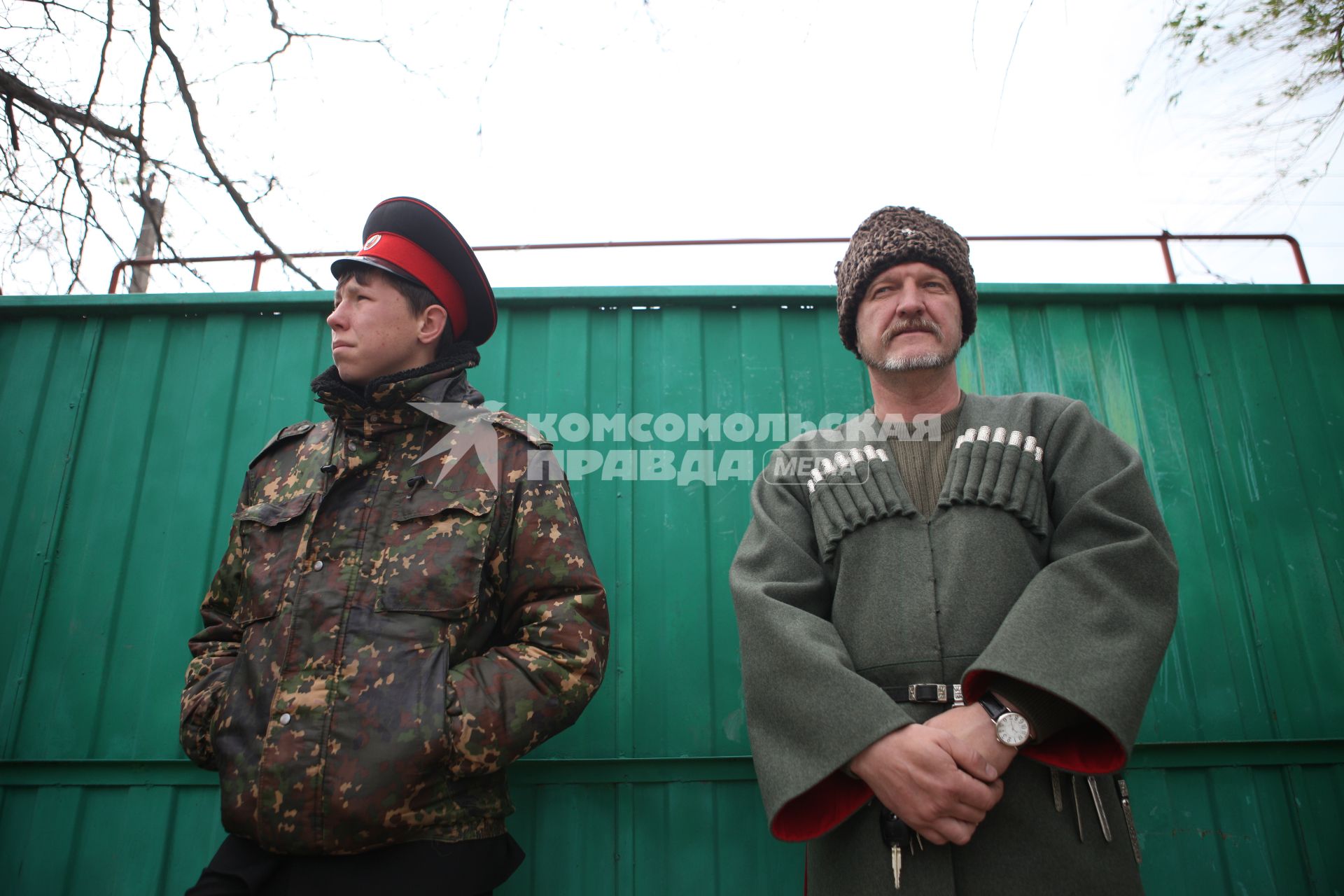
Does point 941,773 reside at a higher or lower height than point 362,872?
higher

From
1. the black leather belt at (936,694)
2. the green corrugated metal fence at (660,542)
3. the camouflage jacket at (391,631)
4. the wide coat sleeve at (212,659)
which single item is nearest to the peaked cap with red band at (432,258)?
the camouflage jacket at (391,631)

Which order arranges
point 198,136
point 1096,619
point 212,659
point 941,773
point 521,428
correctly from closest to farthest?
point 941,773 < point 1096,619 < point 212,659 < point 521,428 < point 198,136

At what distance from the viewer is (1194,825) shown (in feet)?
7.89

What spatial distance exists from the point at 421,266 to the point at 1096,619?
2011mm

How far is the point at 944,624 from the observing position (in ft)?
5.27

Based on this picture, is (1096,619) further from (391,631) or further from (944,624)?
(391,631)

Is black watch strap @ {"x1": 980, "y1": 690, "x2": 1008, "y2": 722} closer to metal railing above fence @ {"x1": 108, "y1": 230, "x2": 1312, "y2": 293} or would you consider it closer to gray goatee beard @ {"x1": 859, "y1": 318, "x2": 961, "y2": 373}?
gray goatee beard @ {"x1": 859, "y1": 318, "x2": 961, "y2": 373}

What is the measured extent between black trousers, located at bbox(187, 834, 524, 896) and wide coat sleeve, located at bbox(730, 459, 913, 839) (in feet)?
2.23

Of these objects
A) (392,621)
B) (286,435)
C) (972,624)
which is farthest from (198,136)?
(972,624)

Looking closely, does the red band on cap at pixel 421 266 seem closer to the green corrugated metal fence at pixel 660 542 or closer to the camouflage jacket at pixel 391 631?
the camouflage jacket at pixel 391 631

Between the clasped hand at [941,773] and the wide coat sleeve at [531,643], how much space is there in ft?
2.23

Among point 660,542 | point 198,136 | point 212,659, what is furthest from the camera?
point 198,136

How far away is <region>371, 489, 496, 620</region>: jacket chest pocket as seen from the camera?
1733 mm

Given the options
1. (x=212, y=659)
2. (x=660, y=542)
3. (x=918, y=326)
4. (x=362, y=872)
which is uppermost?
(x=918, y=326)
